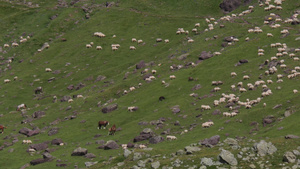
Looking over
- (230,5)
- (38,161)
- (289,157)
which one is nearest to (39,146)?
(38,161)

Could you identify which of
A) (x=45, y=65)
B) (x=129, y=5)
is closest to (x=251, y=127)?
(x=45, y=65)

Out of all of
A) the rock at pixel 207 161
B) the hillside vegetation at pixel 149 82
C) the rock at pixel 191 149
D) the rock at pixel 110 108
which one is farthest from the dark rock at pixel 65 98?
the rock at pixel 207 161

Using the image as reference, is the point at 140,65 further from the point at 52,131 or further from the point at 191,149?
the point at 191,149

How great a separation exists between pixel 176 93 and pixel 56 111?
23.9 metres

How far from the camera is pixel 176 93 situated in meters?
83.6

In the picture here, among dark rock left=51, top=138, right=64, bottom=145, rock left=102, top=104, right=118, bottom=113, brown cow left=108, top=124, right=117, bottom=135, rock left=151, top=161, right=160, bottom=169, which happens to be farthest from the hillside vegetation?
brown cow left=108, top=124, right=117, bottom=135

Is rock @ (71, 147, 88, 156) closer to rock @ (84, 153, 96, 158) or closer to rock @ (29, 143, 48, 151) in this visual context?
rock @ (84, 153, 96, 158)

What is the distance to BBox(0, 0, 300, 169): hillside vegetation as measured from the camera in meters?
59.8

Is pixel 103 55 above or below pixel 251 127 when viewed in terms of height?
below

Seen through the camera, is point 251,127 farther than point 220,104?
No

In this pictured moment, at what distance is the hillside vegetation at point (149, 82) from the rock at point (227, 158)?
8.9 inches

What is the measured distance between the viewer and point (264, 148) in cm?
3925

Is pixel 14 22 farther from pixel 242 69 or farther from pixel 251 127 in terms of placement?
pixel 251 127

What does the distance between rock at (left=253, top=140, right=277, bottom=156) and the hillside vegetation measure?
251 mm
